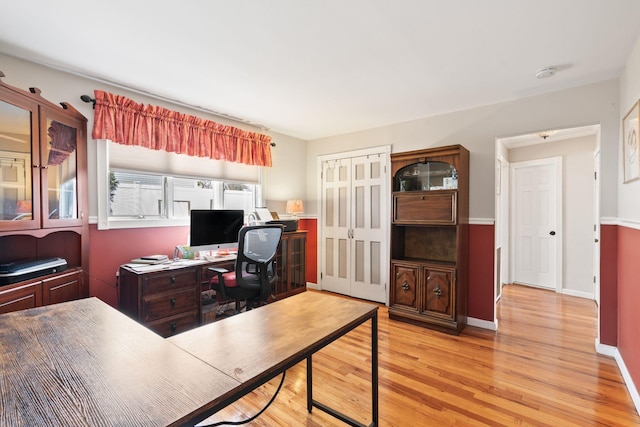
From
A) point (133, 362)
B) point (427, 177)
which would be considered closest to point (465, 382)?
point (427, 177)

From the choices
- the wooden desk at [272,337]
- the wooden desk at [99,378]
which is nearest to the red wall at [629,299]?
the wooden desk at [272,337]

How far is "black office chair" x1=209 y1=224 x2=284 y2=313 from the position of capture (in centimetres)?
279

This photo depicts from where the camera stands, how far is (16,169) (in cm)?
203

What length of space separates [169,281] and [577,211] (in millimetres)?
5667

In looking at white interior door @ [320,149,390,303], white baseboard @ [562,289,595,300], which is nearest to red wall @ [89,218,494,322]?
white interior door @ [320,149,390,303]

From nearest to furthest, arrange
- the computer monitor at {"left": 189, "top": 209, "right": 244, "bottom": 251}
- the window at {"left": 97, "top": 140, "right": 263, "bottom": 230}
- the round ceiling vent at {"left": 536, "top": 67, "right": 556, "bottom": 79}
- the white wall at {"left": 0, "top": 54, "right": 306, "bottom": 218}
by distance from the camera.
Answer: the white wall at {"left": 0, "top": 54, "right": 306, "bottom": 218} → the round ceiling vent at {"left": 536, "top": 67, "right": 556, "bottom": 79} → the window at {"left": 97, "top": 140, "right": 263, "bottom": 230} → the computer monitor at {"left": 189, "top": 209, "right": 244, "bottom": 251}

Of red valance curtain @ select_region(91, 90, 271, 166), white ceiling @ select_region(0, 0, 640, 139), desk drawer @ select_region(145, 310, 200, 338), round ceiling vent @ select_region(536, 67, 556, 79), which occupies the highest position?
white ceiling @ select_region(0, 0, 640, 139)

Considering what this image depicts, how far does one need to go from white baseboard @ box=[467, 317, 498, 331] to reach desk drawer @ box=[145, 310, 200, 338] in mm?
3047

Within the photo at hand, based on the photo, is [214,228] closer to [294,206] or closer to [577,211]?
[294,206]

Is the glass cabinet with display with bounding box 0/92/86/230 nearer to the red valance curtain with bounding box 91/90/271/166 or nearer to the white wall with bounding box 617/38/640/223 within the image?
the red valance curtain with bounding box 91/90/271/166

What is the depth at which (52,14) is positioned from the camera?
6.06 feet

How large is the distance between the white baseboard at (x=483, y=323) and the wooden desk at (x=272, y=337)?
2.21 meters

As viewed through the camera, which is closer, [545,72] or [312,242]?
[545,72]

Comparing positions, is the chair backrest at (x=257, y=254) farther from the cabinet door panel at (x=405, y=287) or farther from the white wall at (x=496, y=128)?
the white wall at (x=496, y=128)
